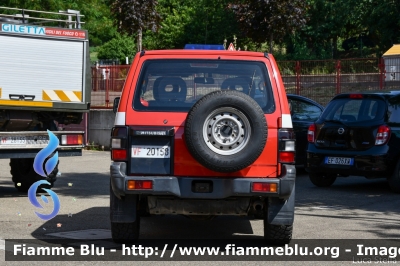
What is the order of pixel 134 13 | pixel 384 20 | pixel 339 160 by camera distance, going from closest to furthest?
1. pixel 339 160
2. pixel 134 13
3. pixel 384 20

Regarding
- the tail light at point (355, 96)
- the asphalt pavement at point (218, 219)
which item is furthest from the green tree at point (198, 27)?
the asphalt pavement at point (218, 219)

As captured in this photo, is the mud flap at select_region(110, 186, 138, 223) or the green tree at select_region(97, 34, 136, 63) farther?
the green tree at select_region(97, 34, 136, 63)

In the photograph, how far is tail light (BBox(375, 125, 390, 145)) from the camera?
1348 cm

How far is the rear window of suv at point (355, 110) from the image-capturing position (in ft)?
44.8

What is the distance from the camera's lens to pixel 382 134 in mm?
13500

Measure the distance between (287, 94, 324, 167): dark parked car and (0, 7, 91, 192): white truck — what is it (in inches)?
171

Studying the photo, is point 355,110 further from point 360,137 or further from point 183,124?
point 183,124

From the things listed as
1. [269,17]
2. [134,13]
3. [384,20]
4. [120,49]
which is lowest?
[120,49]

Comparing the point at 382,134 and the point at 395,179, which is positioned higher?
the point at 382,134

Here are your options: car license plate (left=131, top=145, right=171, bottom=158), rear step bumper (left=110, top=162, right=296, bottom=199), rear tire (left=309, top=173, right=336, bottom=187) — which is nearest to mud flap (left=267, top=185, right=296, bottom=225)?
rear step bumper (left=110, top=162, right=296, bottom=199)

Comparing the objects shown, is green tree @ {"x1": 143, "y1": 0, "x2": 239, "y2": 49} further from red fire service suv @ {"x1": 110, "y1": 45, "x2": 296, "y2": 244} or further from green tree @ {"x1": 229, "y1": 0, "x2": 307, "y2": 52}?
red fire service suv @ {"x1": 110, "y1": 45, "x2": 296, "y2": 244}

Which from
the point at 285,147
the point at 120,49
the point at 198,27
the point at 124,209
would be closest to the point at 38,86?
the point at 124,209

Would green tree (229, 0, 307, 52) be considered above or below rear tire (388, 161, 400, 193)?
above

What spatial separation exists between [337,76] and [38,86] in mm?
11573
